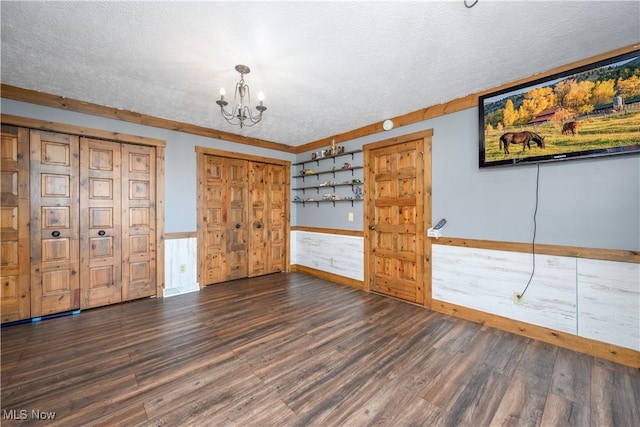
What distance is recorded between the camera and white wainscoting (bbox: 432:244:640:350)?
85.0 inches

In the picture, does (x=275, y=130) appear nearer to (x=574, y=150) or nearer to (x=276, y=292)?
(x=276, y=292)

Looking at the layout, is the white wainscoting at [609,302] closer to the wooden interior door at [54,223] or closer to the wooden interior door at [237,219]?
the wooden interior door at [237,219]

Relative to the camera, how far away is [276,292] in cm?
398

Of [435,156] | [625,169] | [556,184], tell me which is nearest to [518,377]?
[556,184]

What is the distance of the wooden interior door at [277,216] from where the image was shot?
16.9ft

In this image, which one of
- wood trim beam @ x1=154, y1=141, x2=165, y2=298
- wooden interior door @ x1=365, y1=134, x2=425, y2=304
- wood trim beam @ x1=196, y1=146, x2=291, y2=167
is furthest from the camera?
wood trim beam @ x1=196, y1=146, x2=291, y2=167

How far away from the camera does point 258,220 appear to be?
197 inches

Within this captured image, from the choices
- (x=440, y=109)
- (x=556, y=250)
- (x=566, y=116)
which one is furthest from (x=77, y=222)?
(x=566, y=116)

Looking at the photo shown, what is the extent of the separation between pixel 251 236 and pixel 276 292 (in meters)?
1.35

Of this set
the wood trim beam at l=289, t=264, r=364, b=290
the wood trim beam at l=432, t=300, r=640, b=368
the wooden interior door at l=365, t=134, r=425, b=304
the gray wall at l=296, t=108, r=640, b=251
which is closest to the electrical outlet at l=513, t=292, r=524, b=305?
→ the wood trim beam at l=432, t=300, r=640, b=368

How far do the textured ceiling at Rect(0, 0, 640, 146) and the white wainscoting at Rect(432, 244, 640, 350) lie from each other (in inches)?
73.0

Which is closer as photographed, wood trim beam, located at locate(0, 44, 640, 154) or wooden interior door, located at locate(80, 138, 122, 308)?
wood trim beam, located at locate(0, 44, 640, 154)

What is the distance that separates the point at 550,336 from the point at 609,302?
0.56 metres

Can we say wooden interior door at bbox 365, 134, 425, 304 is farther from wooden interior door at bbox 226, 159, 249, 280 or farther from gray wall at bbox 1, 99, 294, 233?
gray wall at bbox 1, 99, 294, 233
